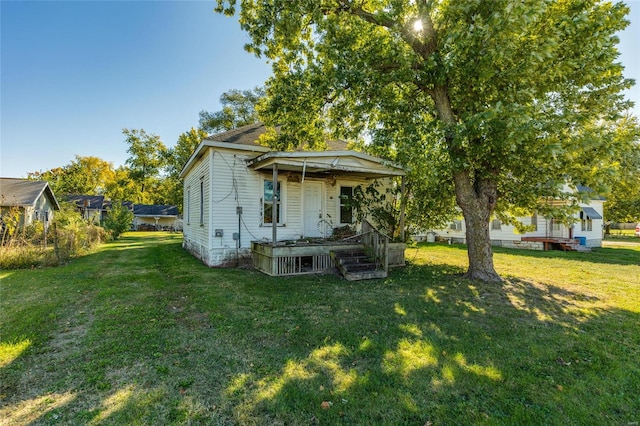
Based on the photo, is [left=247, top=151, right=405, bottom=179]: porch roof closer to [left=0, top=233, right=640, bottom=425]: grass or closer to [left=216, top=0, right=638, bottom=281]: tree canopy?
[left=216, top=0, right=638, bottom=281]: tree canopy

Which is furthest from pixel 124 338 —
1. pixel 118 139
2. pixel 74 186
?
pixel 74 186

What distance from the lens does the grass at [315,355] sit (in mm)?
2682

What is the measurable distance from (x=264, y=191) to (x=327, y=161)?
2644 millimetres

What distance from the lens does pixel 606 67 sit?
21.4ft

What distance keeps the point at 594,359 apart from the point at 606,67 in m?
6.27

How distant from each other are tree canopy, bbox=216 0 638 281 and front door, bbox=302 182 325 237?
177cm

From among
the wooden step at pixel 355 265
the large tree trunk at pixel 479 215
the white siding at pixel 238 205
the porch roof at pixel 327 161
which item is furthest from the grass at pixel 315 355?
the porch roof at pixel 327 161

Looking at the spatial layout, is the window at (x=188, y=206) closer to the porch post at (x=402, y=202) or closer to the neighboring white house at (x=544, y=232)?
the porch post at (x=402, y=202)

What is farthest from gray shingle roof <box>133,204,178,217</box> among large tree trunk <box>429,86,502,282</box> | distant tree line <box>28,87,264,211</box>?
large tree trunk <box>429,86,502,282</box>

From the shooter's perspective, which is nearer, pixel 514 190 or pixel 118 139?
pixel 514 190

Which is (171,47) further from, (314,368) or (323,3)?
(314,368)

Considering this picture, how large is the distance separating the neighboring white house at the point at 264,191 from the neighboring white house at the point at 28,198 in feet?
44.9

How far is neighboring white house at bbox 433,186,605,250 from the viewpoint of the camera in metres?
17.7

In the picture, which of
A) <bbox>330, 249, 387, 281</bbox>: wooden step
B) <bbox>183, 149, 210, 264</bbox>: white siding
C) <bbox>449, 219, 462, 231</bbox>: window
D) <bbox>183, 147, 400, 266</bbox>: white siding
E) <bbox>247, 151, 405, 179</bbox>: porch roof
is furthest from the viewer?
<bbox>449, 219, 462, 231</bbox>: window
